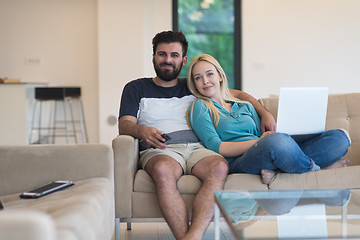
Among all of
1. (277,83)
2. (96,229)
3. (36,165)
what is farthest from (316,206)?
(277,83)

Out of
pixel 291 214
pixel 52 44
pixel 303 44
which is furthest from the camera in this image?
pixel 52 44

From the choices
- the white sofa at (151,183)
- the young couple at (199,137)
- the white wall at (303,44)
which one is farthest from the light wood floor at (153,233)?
the white wall at (303,44)

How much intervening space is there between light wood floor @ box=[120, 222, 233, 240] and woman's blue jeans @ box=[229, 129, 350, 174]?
0.50 metres

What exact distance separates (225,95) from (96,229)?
1.54 m

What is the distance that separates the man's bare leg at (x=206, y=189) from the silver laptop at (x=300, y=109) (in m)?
0.38

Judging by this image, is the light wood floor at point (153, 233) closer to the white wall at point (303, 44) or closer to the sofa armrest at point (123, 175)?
the sofa armrest at point (123, 175)

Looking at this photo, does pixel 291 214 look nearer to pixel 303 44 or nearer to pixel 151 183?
pixel 151 183

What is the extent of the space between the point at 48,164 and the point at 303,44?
17.8 ft

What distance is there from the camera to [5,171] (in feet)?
7.11

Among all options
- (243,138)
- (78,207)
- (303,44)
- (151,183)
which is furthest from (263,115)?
(303,44)

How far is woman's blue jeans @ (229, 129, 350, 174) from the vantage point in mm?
2361

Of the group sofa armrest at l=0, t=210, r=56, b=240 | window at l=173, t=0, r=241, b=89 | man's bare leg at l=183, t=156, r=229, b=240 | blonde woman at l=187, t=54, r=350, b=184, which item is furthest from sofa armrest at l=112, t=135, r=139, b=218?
window at l=173, t=0, r=241, b=89

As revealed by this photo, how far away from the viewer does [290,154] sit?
2.35 metres

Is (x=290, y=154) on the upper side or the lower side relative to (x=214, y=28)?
lower
